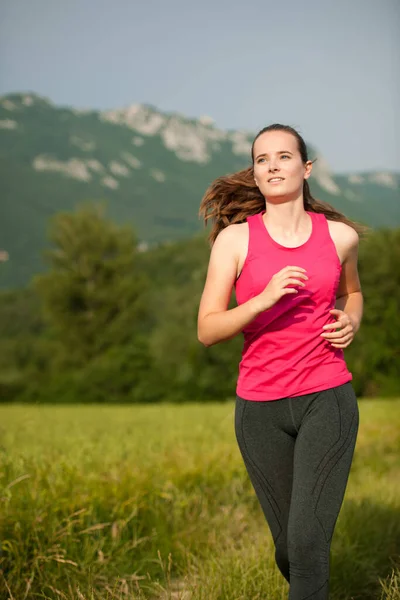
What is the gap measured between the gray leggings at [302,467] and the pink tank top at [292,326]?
0.22 feet

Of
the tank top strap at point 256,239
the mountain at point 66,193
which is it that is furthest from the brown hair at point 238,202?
the mountain at point 66,193

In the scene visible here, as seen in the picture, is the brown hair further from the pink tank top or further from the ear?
the pink tank top

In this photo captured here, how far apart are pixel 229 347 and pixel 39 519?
1502 inches

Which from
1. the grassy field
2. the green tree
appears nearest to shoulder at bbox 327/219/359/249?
the grassy field

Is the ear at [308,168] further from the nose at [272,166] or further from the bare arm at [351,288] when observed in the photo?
the bare arm at [351,288]

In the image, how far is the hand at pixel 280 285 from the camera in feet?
8.84

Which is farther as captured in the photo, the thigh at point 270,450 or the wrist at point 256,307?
the thigh at point 270,450

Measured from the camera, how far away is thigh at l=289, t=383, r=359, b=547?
110 inches

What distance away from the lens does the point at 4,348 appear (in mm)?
56000

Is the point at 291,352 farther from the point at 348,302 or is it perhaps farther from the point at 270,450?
the point at 348,302

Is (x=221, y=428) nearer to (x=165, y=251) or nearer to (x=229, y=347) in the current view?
(x=229, y=347)

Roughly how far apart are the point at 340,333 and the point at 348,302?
1.66 ft

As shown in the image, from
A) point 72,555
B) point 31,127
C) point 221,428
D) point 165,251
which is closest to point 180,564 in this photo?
point 72,555

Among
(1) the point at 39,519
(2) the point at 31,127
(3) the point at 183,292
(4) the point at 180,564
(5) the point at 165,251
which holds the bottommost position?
(4) the point at 180,564
